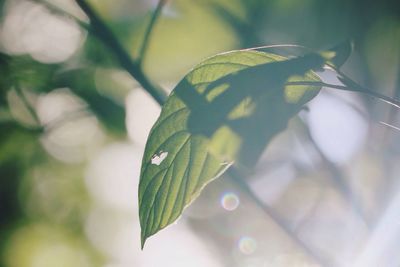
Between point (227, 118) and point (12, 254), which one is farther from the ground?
point (227, 118)

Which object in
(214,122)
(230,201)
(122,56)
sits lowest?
(230,201)

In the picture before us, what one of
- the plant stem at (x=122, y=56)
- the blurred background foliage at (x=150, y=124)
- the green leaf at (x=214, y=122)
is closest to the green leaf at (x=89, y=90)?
the blurred background foliage at (x=150, y=124)

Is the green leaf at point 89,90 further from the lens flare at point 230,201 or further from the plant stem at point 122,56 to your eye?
the plant stem at point 122,56

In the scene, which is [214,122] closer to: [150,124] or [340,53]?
[340,53]

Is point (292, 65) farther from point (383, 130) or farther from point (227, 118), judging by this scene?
point (383, 130)

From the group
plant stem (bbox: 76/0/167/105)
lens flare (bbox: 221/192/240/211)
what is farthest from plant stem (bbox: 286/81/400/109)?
lens flare (bbox: 221/192/240/211)

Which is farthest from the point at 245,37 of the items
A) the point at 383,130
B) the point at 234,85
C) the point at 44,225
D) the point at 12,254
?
the point at 12,254

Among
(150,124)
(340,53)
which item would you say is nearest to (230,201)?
(150,124)

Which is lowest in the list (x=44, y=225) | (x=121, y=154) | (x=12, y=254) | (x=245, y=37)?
(x=12, y=254)
